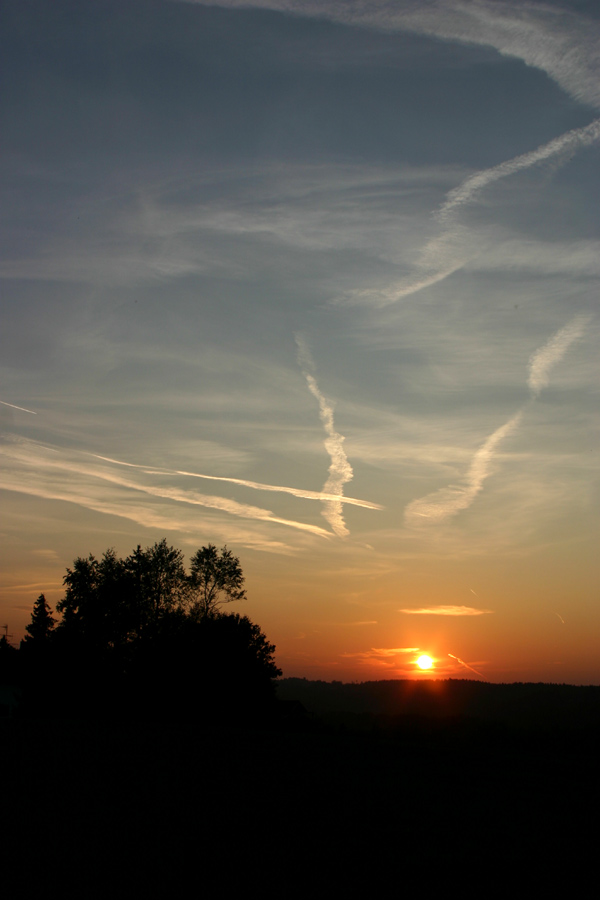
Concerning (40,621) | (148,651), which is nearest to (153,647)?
(148,651)

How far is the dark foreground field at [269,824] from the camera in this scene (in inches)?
412

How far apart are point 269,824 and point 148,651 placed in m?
57.8

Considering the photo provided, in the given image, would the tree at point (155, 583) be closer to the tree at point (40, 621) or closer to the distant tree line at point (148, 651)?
the distant tree line at point (148, 651)

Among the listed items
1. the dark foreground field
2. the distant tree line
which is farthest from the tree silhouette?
the dark foreground field

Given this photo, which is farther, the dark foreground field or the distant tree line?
the distant tree line

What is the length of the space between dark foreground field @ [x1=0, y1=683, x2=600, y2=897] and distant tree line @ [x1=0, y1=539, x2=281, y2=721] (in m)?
35.5

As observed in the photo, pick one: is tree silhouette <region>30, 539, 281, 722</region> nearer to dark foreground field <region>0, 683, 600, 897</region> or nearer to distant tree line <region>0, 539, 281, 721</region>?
distant tree line <region>0, 539, 281, 721</region>

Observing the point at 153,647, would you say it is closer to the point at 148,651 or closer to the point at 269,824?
the point at 148,651

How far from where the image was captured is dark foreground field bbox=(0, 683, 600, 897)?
34.4ft

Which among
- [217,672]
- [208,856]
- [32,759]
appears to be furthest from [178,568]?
[208,856]

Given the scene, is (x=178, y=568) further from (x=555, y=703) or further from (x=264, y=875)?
(x=555, y=703)

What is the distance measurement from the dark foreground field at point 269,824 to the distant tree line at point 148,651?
117ft

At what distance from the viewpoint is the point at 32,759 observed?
23297mm

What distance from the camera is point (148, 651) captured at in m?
69.2
